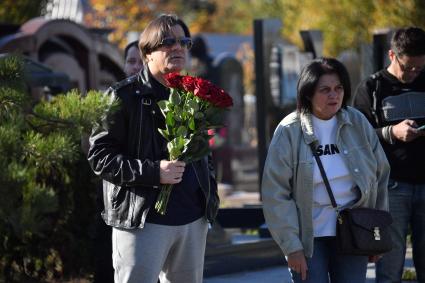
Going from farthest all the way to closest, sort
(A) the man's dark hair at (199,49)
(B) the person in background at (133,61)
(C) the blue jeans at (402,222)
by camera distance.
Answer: (A) the man's dark hair at (199,49) < (B) the person in background at (133,61) < (C) the blue jeans at (402,222)

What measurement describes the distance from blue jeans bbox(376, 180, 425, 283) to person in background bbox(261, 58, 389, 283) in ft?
3.28

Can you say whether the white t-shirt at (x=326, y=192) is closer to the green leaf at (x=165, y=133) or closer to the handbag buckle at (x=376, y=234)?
the handbag buckle at (x=376, y=234)

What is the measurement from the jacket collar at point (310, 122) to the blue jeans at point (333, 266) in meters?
0.48

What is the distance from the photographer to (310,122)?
453 cm

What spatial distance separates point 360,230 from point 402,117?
1377mm

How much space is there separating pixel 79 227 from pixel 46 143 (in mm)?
2608

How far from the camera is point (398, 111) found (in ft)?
18.2

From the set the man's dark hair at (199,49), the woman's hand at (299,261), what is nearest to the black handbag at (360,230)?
the woman's hand at (299,261)

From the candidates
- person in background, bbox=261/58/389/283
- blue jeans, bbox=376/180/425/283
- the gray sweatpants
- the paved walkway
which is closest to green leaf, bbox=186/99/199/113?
the gray sweatpants

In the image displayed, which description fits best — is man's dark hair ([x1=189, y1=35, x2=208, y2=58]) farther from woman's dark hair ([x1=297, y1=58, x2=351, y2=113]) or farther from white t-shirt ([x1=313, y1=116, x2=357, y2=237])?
white t-shirt ([x1=313, y1=116, x2=357, y2=237])

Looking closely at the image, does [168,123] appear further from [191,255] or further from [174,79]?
[191,255]

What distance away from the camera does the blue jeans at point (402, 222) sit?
554cm

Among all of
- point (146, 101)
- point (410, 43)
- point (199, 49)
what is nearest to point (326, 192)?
point (146, 101)

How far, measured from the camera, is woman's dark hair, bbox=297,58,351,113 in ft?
14.8
